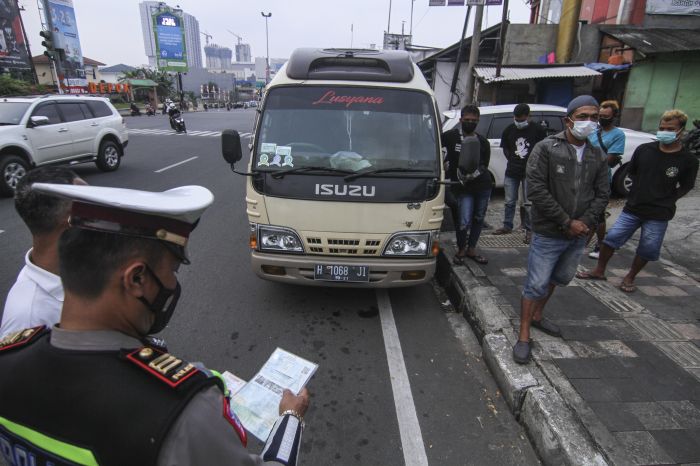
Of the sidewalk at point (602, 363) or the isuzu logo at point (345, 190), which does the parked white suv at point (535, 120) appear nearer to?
the sidewalk at point (602, 363)

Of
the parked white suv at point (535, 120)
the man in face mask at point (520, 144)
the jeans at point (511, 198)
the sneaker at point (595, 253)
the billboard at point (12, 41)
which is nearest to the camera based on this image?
the sneaker at point (595, 253)

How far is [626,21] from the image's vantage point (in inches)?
516

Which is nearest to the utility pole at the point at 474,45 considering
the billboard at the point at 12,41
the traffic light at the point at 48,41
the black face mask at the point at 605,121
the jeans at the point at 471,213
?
the black face mask at the point at 605,121

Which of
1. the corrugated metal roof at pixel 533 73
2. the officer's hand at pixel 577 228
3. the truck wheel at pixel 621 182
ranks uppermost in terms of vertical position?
the corrugated metal roof at pixel 533 73

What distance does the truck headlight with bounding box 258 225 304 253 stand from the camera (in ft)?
11.6

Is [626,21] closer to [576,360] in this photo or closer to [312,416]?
[576,360]

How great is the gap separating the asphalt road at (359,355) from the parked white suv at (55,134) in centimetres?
308

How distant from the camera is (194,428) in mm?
909

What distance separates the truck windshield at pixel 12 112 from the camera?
8.03 meters

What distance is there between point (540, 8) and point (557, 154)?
21.2 metres

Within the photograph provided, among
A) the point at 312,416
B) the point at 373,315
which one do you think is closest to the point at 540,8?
Result: the point at 373,315

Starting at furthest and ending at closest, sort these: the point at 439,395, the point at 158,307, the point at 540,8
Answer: the point at 540,8
the point at 439,395
the point at 158,307

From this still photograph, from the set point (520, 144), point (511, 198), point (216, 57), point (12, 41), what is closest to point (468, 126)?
point (520, 144)

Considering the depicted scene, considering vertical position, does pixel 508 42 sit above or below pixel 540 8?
below
